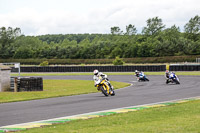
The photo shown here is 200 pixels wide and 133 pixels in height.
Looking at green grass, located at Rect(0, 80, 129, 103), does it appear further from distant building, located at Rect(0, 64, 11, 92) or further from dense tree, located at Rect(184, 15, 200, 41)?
dense tree, located at Rect(184, 15, 200, 41)

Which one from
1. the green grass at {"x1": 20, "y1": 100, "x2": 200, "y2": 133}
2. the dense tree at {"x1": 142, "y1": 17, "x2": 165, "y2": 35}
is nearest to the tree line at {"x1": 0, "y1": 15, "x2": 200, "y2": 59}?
the dense tree at {"x1": 142, "y1": 17, "x2": 165, "y2": 35}

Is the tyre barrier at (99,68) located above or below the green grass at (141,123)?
below

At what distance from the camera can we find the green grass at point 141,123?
30.4 feet

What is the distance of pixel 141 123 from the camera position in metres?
10.5

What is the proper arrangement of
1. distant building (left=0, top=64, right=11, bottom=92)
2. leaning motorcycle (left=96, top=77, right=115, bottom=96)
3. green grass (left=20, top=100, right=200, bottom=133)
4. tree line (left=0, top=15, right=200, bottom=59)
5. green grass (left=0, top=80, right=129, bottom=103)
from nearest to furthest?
green grass (left=20, top=100, right=200, bottom=133), leaning motorcycle (left=96, top=77, right=115, bottom=96), green grass (left=0, top=80, right=129, bottom=103), distant building (left=0, top=64, right=11, bottom=92), tree line (left=0, top=15, right=200, bottom=59)

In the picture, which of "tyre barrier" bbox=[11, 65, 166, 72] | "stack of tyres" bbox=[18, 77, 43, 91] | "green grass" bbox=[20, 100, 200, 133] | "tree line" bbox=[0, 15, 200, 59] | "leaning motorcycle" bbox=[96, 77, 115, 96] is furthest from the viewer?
"tree line" bbox=[0, 15, 200, 59]

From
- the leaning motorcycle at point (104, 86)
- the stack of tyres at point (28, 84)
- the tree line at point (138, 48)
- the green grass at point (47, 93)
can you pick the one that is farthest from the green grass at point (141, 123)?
the tree line at point (138, 48)

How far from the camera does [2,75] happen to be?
26.1 metres

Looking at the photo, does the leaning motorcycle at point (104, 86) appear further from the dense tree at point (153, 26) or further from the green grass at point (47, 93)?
the dense tree at point (153, 26)

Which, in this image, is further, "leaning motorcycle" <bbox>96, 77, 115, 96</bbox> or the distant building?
the distant building

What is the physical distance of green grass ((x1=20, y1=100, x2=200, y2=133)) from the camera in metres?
9.25

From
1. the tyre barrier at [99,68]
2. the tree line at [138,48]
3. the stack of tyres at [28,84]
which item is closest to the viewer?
the stack of tyres at [28,84]

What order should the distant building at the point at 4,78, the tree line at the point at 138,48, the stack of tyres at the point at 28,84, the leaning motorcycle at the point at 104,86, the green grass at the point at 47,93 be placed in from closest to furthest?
the leaning motorcycle at the point at 104,86 < the green grass at the point at 47,93 < the stack of tyres at the point at 28,84 < the distant building at the point at 4,78 < the tree line at the point at 138,48

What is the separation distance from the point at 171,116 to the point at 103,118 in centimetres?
203
